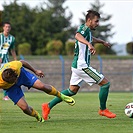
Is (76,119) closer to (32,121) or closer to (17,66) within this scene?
(32,121)

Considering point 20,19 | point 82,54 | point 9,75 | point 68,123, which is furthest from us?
point 20,19

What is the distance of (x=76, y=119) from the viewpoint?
11633 mm

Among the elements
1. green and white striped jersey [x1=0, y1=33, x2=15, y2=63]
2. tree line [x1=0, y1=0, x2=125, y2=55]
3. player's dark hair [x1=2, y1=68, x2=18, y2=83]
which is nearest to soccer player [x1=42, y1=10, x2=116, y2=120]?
player's dark hair [x1=2, y1=68, x2=18, y2=83]

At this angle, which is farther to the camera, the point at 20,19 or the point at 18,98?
the point at 20,19

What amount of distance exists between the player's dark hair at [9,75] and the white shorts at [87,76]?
204 centimetres

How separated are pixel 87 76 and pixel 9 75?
2224mm

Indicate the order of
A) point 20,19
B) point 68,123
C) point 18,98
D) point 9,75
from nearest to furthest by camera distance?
point 9,75 → point 68,123 → point 18,98 → point 20,19

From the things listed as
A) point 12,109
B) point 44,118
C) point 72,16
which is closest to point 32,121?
point 44,118

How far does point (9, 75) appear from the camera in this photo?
1045 centimetres

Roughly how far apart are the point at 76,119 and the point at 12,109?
323 centimetres

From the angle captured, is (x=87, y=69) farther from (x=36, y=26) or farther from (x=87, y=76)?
(x=36, y=26)

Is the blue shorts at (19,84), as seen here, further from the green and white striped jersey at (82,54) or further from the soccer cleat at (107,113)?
the soccer cleat at (107,113)

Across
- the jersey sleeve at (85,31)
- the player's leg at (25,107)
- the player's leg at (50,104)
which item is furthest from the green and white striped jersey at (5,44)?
the player's leg at (25,107)

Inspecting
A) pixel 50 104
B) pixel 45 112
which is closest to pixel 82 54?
pixel 50 104
